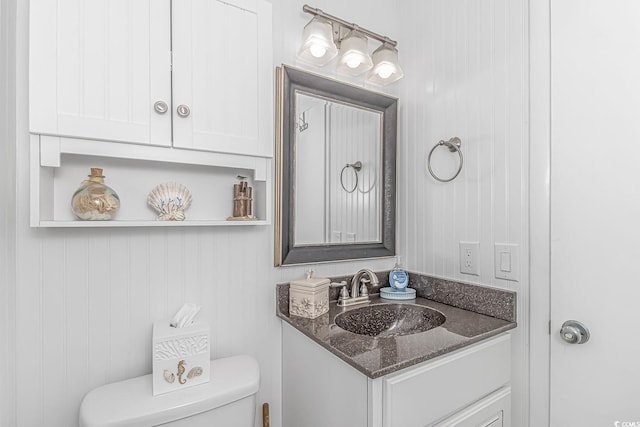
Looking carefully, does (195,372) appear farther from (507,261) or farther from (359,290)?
(507,261)

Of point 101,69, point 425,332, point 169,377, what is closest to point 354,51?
point 101,69

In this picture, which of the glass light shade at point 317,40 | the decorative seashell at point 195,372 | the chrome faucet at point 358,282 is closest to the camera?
the decorative seashell at point 195,372

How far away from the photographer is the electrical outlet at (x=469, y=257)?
127 centimetres

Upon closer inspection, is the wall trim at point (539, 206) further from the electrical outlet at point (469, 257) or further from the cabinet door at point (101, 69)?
the cabinet door at point (101, 69)

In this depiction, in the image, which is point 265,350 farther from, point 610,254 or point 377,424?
point 610,254

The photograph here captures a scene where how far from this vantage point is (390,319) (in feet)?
4.40

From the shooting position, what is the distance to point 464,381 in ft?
3.15

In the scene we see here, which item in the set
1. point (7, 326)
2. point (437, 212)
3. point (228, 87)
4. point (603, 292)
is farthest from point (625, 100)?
point (7, 326)

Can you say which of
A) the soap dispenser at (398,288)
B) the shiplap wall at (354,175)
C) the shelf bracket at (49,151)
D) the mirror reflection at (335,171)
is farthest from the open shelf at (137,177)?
the soap dispenser at (398,288)

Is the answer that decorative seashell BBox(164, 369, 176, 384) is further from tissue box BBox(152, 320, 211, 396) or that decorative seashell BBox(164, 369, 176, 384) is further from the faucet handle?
the faucet handle

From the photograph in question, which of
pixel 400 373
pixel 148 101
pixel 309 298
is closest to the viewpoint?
pixel 400 373

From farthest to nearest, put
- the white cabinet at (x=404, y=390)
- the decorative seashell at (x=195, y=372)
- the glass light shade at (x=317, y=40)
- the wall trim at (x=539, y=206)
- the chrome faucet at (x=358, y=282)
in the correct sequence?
the chrome faucet at (x=358, y=282), the glass light shade at (x=317, y=40), the wall trim at (x=539, y=206), the decorative seashell at (x=195, y=372), the white cabinet at (x=404, y=390)

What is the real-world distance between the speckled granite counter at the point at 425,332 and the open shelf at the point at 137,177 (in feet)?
1.38

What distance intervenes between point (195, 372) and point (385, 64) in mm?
1406
